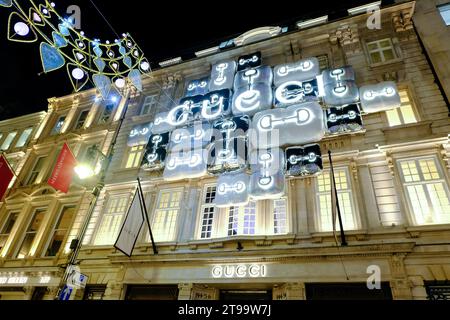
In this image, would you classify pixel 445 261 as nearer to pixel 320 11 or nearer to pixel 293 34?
pixel 293 34

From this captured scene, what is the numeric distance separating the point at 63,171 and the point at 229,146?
335 inches

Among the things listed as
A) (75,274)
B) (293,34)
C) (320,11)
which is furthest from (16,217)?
(320,11)

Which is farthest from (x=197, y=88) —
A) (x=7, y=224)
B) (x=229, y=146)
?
(x=7, y=224)

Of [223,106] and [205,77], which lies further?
[205,77]

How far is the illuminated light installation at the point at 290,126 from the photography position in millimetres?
11258

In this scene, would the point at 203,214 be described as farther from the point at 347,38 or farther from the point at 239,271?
the point at 347,38

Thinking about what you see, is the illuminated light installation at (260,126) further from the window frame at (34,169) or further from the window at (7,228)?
the window at (7,228)

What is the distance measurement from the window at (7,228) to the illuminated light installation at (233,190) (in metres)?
13.7

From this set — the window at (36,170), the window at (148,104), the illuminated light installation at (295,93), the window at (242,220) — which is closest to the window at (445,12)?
the illuminated light installation at (295,93)

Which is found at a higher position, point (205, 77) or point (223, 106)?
point (205, 77)

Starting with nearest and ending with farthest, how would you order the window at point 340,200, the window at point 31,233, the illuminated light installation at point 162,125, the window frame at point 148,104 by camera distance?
the window at point 340,200
the illuminated light installation at point 162,125
the window at point 31,233
the window frame at point 148,104

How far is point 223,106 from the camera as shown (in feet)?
47.6
